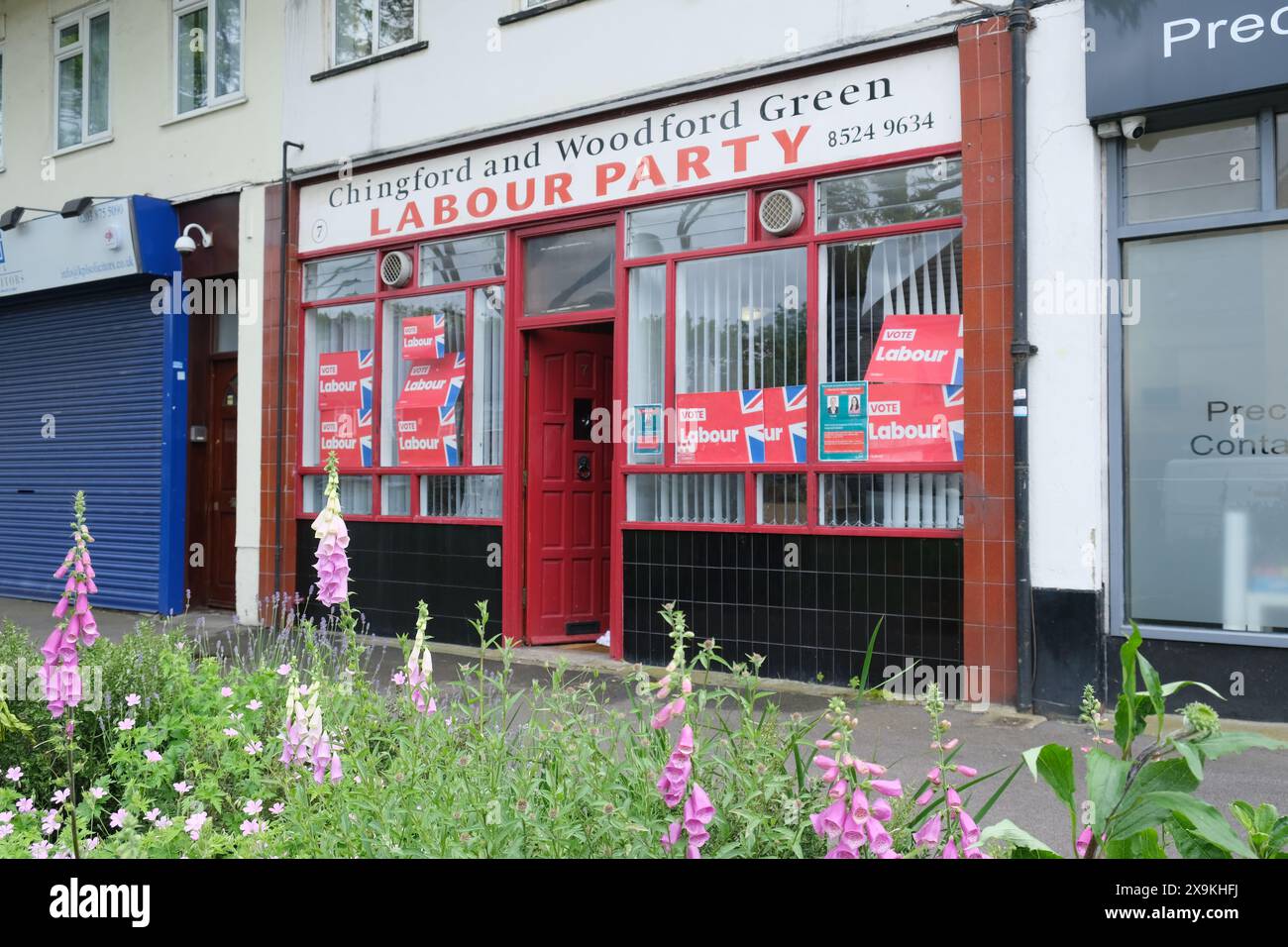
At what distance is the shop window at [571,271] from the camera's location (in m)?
9.38

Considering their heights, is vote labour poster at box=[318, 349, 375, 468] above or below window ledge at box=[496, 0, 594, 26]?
below

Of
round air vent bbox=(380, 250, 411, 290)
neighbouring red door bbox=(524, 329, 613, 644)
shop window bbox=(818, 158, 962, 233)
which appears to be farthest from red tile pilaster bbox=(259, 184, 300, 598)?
shop window bbox=(818, 158, 962, 233)

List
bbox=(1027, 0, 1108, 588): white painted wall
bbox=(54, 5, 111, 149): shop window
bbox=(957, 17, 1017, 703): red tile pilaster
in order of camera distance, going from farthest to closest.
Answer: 1. bbox=(54, 5, 111, 149): shop window
2. bbox=(957, 17, 1017, 703): red tile pilaster
3. bbox=(1027, 0, 1108, 588): white painted wall

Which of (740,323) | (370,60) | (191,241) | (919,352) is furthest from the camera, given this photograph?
(191,241)

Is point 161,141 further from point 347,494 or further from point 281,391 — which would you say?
point 347,494

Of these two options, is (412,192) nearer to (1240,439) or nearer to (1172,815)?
(1240,439)

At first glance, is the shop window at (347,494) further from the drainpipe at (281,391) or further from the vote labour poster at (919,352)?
the vote labour poster at (919,352)

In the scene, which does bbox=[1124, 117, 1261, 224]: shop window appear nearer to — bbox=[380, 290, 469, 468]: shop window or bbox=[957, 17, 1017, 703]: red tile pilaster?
bbox=[957, 17, 1017, 703]: red tile pilaster

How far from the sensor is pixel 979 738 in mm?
6398

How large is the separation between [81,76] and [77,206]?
7.64 feet

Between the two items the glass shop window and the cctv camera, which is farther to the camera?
the cctv camera

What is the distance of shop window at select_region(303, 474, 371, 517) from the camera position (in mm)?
11055

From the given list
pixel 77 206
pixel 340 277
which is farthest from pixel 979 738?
pixel 77 206

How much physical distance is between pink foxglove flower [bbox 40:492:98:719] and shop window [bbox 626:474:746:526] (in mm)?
5691
